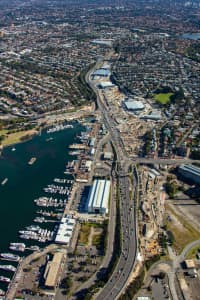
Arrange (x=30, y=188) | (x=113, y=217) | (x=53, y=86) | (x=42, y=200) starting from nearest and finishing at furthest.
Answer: (x=113, y=217) → (x=42, y=200) → (x=30, y=188) → (x=53, y=86)

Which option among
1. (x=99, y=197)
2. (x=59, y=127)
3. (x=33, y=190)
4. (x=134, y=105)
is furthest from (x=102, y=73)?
(x=99, y=197)

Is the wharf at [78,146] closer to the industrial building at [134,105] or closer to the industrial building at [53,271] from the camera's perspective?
the industrial building at [134,105]

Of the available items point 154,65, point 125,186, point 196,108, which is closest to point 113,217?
point 125,186

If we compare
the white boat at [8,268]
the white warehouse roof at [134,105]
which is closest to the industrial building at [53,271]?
the white boat at [8,268]

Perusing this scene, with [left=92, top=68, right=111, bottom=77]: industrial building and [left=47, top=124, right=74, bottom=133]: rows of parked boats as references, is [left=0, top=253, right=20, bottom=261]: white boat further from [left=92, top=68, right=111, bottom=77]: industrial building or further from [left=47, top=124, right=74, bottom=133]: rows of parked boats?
[left=92, top=68, right=111, bottom=77]: industrial building

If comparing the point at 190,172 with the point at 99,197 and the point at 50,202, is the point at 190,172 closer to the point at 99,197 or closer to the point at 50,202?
the point at 99,197

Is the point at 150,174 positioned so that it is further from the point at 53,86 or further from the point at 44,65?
the point at 44,65

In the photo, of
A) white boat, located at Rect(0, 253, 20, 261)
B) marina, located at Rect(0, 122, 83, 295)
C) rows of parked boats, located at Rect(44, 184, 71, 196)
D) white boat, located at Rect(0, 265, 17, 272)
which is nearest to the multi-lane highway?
rows of parked boats, located at Rect(44, 184, 71, 196)
